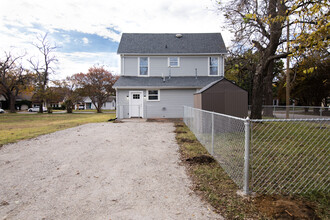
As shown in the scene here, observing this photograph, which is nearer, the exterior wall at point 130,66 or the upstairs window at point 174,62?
the exterior wall at point 130,66

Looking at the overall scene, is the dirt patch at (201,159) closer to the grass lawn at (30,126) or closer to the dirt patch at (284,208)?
the dirt patch at (284,208)

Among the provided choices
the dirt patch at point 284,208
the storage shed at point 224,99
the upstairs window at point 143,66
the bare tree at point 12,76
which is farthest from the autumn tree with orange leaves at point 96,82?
the dirt patch at point 284,208

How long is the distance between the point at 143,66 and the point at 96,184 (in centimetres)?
1446

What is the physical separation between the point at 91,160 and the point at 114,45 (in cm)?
2259

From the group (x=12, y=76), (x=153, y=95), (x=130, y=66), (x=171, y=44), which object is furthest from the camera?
(x=12, y=76)

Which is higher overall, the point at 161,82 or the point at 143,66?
the point at 143,66

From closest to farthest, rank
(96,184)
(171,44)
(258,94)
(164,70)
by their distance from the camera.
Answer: (96,184) → (258,94) → (164,70) → (171,44)

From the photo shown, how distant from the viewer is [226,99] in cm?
903

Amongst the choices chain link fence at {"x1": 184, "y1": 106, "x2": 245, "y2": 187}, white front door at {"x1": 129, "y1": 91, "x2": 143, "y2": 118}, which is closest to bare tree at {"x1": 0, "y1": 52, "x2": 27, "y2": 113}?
white front door at {"x1": 129, "y1": 91, "x2": 143, "y2": 118}

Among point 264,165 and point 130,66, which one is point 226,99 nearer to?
point 264,165

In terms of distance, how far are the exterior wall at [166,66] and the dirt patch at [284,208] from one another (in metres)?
14.9

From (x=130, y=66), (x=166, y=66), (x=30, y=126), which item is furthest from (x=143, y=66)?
(x=30, y=126)

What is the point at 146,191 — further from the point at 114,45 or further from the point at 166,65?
the point at 114,45

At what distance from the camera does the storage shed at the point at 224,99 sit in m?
8.86
